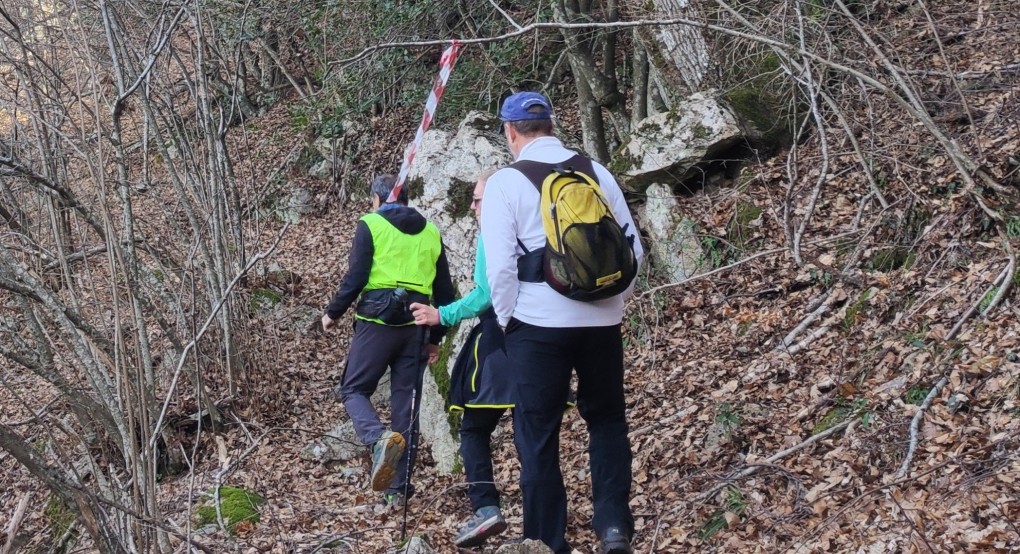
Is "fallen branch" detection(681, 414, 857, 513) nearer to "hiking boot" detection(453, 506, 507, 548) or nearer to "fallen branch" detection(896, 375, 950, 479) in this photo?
"fallen branch" detection(896, 375, 950, 479)

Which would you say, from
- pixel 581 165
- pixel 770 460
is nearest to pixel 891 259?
pixel 770 460

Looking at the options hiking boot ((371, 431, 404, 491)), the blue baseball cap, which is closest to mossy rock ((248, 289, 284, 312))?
hiking boot ((371, 431, 404, 491))

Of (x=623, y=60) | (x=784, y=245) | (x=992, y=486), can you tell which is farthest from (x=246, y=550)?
(x=623, y=60)

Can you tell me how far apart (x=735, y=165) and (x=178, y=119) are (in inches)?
189

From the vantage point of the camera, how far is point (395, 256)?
5.52 metres

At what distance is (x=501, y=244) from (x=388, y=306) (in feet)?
7.00

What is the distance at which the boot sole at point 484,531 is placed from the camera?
4215 mm

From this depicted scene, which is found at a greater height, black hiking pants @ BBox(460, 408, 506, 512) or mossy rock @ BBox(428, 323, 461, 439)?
black hiking pants @ BBox(460, 408, 506, 512)

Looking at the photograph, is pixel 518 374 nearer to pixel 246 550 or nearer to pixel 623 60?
pixel 246 550

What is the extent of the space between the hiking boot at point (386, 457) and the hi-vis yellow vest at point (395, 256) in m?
0.98

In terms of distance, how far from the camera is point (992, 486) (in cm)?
349

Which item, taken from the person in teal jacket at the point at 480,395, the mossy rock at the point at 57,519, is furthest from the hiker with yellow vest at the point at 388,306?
the mossy rock at the point at 57,519

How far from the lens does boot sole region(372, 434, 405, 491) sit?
505 cm

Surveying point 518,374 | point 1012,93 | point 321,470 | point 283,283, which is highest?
point 1012,93
